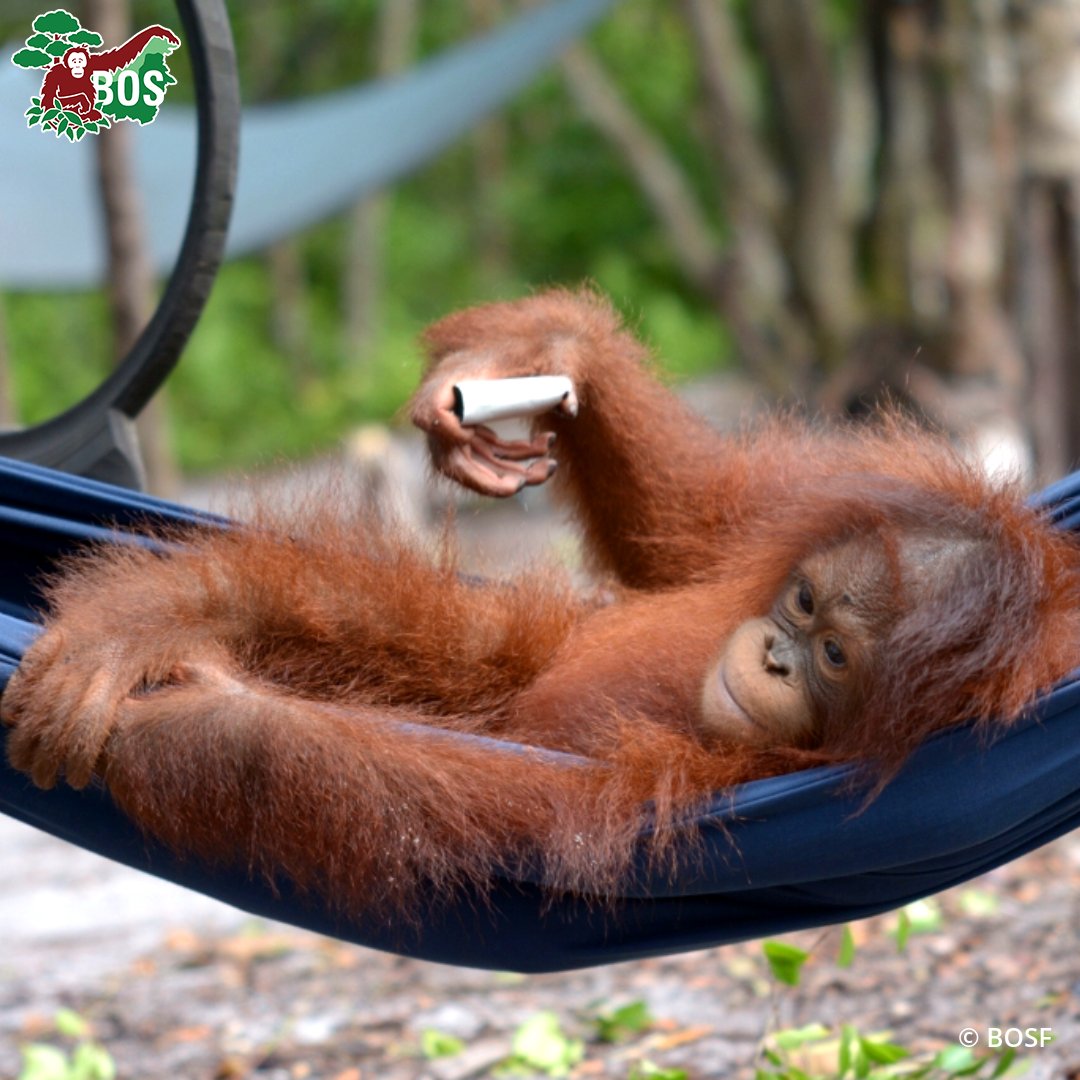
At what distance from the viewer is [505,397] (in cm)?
206

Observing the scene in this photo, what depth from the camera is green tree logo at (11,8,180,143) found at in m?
3.07

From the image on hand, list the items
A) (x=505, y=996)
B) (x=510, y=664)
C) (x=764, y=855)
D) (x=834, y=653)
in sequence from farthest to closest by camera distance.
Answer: (x=505, y=996)
(x=510, y=664)
(x=834, y=653)
(x=764, y=855)

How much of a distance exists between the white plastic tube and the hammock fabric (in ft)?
1.53

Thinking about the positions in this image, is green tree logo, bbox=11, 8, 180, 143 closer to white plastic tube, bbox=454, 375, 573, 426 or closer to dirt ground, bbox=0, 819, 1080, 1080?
white plastic tube, bbox=454, 375, 573, 426

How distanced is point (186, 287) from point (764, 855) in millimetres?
1356

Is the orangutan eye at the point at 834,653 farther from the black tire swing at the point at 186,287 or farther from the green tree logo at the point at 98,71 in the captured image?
the green tree logo at the point at 98,71

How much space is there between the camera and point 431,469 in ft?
7.54

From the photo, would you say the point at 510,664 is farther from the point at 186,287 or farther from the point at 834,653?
the point at 186,287

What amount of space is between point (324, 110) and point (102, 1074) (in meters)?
6.05

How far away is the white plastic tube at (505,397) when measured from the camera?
2.01m

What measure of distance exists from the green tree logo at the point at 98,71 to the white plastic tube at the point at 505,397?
1.35m

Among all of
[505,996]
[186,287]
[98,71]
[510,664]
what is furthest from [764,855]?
[98,71]

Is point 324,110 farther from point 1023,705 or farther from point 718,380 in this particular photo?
point 718,380

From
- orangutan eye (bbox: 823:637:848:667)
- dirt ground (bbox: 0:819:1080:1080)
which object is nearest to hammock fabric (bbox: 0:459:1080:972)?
orangutan eye (bbox: 823:637:848:667)
